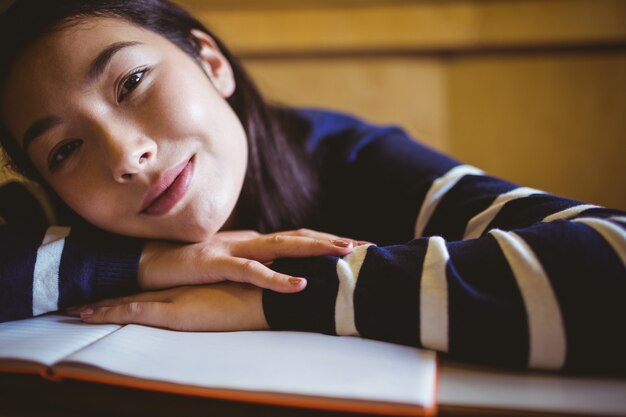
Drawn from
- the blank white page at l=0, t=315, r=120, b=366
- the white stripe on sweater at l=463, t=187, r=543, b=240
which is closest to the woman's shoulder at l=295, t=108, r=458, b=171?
the white stripe on sweater at l=463, t=187, r=543, b=240

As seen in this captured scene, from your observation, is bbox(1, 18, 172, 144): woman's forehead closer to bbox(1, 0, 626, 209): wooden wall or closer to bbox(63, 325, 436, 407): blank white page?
bbox(63, 325, 436, 407): blank white page

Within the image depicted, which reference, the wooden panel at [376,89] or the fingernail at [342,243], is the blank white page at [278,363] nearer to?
the fingernail at [342,243]

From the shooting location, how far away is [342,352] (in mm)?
381

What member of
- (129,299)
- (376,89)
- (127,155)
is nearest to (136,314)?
(129,299)

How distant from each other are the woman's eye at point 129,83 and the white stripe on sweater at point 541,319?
43cm

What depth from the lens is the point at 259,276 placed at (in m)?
0.45

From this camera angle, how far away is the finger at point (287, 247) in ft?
1.50

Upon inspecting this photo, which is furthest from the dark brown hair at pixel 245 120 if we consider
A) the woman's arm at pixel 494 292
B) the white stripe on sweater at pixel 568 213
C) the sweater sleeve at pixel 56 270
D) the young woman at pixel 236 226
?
the white stripe on sweater at pixel 568 213

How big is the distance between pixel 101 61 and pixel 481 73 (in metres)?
0.94

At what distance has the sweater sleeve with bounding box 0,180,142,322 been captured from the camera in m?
0.50

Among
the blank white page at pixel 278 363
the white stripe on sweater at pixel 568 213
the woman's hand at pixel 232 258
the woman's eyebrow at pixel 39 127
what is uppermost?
the woman's eyebrow at pixel 39 127

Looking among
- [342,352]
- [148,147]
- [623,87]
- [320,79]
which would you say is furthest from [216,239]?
[623,87]

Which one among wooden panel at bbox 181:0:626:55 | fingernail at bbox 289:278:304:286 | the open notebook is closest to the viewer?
the open notebook

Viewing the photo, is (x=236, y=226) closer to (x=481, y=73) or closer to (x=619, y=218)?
(x=619, y=218)
